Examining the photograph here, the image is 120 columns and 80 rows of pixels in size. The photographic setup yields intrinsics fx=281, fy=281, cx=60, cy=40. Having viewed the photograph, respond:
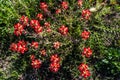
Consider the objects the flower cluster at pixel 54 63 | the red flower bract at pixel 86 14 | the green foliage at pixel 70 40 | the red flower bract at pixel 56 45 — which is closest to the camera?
the flower cluster at pixel 54 63

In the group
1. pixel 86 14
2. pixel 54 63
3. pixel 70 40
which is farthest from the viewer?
pixel 70 40

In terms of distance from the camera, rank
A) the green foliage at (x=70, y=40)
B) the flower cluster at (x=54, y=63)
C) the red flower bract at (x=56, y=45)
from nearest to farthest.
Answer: the flower cluster at (x=54, y=63), the red flower bract at (x=56, y=45), the green foliage at (x=70, y=40)

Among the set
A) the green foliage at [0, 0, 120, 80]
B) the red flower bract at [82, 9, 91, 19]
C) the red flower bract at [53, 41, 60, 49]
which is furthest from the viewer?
the green foliage at [0, 0, 120, 80]

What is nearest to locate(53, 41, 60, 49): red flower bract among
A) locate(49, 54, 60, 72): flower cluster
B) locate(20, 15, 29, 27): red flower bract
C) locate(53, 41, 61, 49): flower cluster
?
locate(53, 41, 61, 49): flower cluster

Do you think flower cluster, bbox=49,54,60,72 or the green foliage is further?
the green foliage

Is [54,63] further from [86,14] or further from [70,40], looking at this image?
[86,14]

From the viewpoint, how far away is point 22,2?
5.93 m

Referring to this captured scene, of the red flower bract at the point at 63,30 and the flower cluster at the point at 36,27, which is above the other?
the flower cluster at the point at 36,27

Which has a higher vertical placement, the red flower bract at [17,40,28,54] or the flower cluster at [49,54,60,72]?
the red flower bract at [17,40,28,54]

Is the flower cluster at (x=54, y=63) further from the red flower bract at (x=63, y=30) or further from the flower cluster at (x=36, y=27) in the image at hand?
the flower cluster at (x=36, y=27)

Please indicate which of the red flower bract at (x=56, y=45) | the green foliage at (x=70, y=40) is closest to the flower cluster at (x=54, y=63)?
the red flower bract at (x=56, y=45)

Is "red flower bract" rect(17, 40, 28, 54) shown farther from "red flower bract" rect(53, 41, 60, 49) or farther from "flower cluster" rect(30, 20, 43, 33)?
"red flower bract" rect(53, 41, 60, 49)

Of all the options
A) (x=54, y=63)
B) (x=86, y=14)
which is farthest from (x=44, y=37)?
(x=86, y=14)

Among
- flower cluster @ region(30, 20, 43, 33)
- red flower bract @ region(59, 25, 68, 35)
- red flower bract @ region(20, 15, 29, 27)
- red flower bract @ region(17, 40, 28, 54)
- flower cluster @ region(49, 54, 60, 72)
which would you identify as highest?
red flower bract @ region(20, 15, 29, 27)
